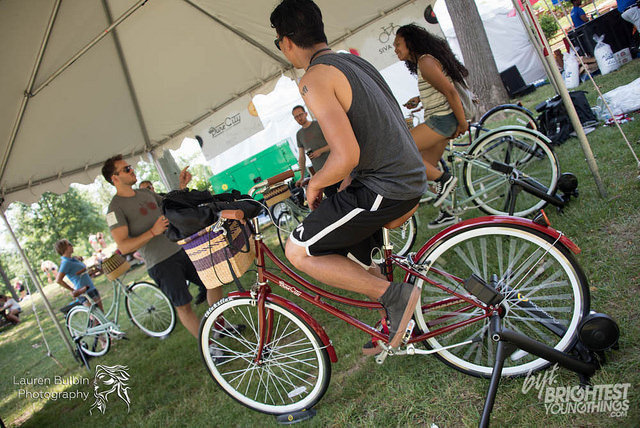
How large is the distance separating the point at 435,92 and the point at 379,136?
6.76ft

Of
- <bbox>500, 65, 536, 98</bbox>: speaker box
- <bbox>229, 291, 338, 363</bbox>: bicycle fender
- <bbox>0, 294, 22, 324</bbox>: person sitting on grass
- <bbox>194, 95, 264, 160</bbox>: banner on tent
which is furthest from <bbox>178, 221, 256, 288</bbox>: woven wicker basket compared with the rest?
<bbox>0, 294, 22, 324</bbox>: person sitting on grass

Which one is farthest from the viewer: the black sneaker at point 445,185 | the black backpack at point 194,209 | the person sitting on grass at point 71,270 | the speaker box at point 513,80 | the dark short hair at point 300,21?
the speaker box at point 513,80

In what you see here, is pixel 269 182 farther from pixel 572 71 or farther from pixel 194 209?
pixel 572 71

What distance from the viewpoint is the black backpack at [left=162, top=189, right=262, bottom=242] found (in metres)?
2.33

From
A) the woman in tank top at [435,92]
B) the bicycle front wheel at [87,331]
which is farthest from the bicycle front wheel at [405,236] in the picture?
the bicycle front wheel at [87,331]

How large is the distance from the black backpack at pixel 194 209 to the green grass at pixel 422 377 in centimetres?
144

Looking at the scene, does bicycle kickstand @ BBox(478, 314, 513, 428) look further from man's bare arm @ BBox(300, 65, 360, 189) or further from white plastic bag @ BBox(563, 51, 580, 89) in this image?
white plastic bag @ BBox(563, 51, 580, 89)

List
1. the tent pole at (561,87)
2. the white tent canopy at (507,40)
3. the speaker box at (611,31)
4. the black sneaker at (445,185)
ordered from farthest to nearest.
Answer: the white tent canopy at (507,40) < the speaker box at (611,31) < the black sneaker at (445,185) < the tent pole at (561,87)

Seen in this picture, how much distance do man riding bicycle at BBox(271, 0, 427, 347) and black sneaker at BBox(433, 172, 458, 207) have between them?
5.75 feet

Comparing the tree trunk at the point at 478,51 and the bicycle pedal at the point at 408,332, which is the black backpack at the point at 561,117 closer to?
the tree trunk at the point at 478,51

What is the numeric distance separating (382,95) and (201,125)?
5186 mm

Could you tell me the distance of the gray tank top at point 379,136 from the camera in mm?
1838

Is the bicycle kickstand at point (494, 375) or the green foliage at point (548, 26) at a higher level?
the green foliage at point (548, 26)

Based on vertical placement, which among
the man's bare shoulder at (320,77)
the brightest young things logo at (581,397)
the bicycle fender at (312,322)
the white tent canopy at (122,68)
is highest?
the white tent canopy at (122,68)
